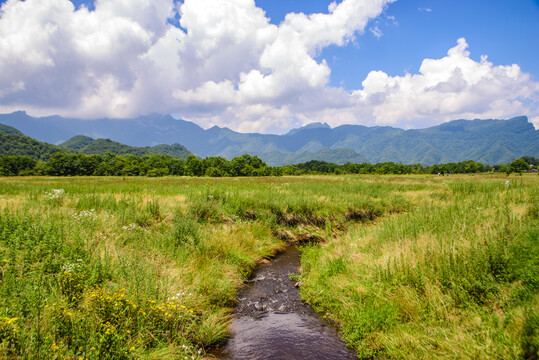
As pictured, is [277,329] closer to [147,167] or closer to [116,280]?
[116,280]

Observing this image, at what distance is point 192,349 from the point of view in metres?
4.41

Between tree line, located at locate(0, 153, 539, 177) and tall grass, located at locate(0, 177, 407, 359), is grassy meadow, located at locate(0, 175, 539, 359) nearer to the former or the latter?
tall grass, located at locate(0, 177, 407, 359)

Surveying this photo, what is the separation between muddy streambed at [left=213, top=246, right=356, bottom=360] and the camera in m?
4.62

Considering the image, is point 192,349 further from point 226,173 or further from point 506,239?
point 226,173

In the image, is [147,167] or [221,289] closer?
[221,289]

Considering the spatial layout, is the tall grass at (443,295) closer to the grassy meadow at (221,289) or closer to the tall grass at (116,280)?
the grassy meadow at (221,289)

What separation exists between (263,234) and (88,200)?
7.88 metres

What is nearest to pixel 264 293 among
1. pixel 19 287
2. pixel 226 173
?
pixel 19 287

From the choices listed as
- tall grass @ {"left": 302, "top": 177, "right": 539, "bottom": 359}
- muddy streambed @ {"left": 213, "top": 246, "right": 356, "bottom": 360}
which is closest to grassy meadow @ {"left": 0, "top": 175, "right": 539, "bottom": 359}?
tall grass @ {"left": 302, "top": 177, "right": 539, "bottom": 359}

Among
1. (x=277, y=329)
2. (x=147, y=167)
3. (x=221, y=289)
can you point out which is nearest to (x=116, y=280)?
(x=221, y=289)

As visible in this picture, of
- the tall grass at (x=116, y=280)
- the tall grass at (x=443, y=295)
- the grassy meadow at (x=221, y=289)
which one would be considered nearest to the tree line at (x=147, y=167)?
the tall grass at (x=443, y=295)

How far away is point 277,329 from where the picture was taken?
5.41 meters

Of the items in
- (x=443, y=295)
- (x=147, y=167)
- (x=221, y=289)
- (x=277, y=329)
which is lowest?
(x=277, y=329)

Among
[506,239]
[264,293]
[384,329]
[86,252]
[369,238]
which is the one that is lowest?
[264,293]
